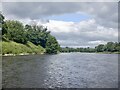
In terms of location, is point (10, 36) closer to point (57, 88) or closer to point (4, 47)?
point (4, 47)

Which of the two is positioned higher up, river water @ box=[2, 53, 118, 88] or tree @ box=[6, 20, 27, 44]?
tree @ box=[6, 20, 27, 44]

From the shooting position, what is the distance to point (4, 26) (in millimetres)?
152750

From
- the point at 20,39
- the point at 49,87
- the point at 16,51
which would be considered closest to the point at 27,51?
the point at 20,39

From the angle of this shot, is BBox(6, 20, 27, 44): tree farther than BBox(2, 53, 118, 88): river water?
Yes

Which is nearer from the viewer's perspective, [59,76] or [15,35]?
[59,76]

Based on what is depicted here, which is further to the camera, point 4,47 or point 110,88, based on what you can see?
point 4,47

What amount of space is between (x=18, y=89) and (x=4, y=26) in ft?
425

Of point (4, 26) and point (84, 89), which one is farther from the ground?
point (4, 26)

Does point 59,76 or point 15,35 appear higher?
point 15,35

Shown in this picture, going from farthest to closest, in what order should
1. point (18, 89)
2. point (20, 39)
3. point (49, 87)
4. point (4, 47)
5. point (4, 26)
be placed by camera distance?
point (20, 39)
point (4, 26)
point (4, 47)
point (49, 87)
point (18, 89)

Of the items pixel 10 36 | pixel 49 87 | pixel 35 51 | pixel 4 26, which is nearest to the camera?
pixel 49 87

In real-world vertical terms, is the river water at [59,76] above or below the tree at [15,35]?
below

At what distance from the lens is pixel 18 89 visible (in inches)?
1109

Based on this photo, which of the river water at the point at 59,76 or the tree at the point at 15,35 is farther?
the tree at the point at 15,35
